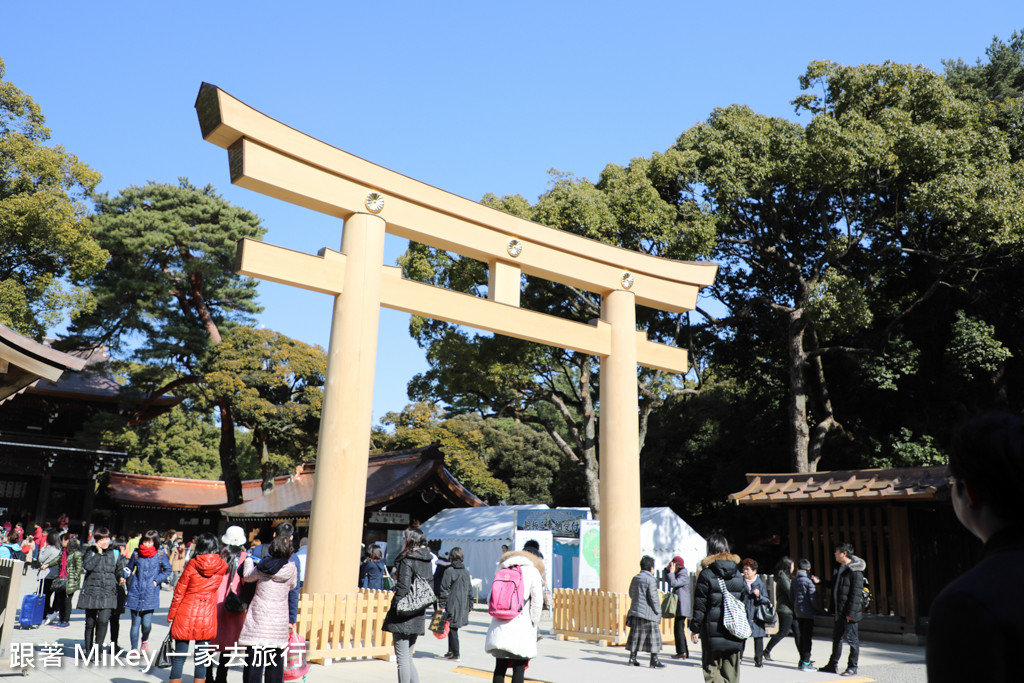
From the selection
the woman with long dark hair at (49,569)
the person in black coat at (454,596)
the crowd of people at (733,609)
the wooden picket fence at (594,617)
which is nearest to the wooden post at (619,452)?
the wooden picket fence at (594,617)

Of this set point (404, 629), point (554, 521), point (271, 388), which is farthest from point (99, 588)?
point (271, 388)

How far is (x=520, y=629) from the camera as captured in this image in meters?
5.71

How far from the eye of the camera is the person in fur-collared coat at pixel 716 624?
5.86 metres

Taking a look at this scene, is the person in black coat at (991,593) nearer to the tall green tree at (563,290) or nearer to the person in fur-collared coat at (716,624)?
the person in fur-collared coat at (716,624)

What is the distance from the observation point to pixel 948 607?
1.38 m

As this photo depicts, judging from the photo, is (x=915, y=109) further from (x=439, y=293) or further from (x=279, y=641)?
(x=279, y=641)

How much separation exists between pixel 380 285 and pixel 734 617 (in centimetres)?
608

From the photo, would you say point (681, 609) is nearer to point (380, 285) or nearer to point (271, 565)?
point (380, 285)

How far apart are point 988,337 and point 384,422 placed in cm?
2020

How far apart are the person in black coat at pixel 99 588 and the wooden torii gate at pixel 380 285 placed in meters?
2.06

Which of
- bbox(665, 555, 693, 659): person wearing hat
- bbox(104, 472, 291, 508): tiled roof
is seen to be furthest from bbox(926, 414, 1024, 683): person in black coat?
bbox(104, 472, 291, 508): tiled roof

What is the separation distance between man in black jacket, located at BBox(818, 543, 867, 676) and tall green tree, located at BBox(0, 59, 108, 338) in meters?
18.8

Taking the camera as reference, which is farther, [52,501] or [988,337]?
[52,501]

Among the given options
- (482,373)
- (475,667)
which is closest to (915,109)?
(482,373)
